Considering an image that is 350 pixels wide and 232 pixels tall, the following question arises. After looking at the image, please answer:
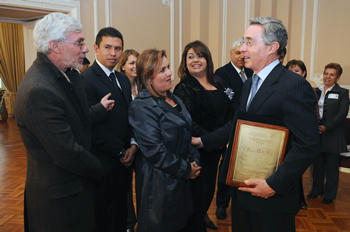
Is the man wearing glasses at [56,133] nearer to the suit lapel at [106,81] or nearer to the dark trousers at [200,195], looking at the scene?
the suit lapel at [106,81]

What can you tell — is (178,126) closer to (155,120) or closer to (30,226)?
(155,120)

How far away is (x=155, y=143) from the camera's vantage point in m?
1.76

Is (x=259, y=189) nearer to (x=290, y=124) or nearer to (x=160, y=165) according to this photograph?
(x=290, y=124)

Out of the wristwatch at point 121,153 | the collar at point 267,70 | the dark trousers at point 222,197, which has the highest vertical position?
the collar at point 267,70

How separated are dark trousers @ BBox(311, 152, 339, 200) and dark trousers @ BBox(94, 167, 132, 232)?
8.70 ft

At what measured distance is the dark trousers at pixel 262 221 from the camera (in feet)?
4.75

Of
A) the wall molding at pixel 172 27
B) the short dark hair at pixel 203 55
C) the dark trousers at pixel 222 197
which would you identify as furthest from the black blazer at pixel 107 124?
the wall molding at pixel 172 27

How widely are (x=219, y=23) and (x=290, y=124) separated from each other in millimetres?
6047

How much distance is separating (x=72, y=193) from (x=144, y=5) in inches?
215

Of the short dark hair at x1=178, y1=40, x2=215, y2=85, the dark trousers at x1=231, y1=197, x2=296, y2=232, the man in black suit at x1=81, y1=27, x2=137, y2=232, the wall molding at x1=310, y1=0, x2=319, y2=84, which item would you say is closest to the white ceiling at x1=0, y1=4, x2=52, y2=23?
the man in black suit at x1=81, y1=27, x2=137, y2=232

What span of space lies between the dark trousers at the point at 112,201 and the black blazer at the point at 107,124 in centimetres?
12

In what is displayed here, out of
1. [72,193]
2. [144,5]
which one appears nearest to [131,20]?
[144,5]

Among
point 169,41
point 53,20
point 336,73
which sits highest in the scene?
point 169,41

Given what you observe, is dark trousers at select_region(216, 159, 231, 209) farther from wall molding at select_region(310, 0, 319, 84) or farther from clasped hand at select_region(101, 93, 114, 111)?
wall molding at select_region(310, 0, 319, 84)
